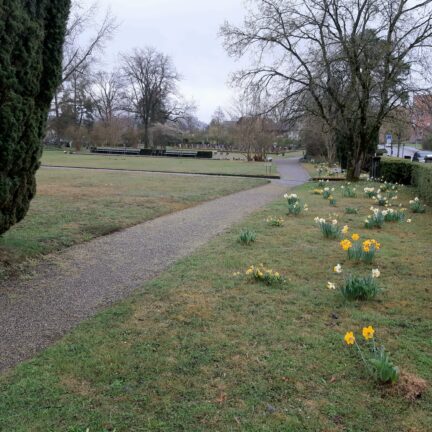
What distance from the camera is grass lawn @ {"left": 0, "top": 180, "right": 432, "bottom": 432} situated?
255cm

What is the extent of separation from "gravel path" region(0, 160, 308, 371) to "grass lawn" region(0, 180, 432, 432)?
0.91ft

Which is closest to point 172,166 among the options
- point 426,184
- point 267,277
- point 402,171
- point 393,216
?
point 402,171

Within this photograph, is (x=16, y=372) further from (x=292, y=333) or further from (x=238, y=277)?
(x=238, y=277)

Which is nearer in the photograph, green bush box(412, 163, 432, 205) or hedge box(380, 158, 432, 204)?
green bush box(412, 163, 432, 205)

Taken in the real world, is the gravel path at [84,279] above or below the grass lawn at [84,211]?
below

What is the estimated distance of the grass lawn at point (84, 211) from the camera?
663cm

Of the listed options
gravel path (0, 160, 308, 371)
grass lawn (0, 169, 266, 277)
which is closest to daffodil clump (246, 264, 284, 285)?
gravel path (0, 160, 308, 371)

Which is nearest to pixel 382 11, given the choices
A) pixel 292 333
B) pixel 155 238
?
pixel 155 238

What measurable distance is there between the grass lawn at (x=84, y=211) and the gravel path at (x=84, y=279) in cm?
39

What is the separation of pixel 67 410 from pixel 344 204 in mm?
10931

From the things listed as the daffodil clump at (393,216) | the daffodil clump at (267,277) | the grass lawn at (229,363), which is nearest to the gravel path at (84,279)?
the grass lawn at (229,363)

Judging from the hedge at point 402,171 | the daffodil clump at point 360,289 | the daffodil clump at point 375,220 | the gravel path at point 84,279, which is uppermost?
the hedge at point 402,171

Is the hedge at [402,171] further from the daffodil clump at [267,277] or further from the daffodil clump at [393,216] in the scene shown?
the daffodil clump at [267,277]

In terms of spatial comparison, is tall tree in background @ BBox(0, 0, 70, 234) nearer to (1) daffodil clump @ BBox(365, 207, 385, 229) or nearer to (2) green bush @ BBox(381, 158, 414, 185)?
(1) daffodil clump @ BBox(365, 207, 385, 229)
